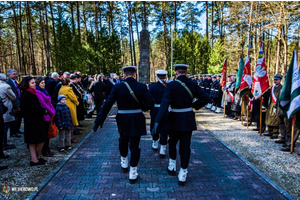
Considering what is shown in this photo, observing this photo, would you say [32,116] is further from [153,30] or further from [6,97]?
[153,30]

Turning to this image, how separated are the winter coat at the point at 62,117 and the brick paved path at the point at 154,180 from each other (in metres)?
0.82

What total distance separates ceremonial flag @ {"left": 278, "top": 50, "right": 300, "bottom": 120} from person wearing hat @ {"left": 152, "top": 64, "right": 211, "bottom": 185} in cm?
285

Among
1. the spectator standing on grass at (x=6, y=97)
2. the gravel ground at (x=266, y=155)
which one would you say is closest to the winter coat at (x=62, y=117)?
the spectator standing on grass at (x=6, y=97)

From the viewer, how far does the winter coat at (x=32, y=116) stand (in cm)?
453

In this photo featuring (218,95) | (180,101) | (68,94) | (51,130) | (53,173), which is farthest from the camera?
(218,95)

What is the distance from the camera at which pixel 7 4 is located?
17.6 meters

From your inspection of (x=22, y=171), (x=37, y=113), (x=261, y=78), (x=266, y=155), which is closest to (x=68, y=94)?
(x=37, y=113)

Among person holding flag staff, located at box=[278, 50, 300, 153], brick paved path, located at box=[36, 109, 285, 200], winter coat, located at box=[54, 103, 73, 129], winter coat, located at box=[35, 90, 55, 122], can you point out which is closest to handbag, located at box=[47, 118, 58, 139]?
winter coat, located at box=[35, 90, 55, 122]

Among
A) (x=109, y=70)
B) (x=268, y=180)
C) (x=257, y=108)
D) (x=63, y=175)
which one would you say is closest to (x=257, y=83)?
(x=257, y=108)

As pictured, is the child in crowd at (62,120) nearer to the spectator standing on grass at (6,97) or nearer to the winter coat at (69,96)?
the winter coat at (69,96)

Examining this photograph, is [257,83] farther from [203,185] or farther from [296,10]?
[296,10]

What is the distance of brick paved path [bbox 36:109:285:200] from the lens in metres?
3.55

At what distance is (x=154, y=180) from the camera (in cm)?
405

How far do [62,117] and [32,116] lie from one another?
1.04 meters
